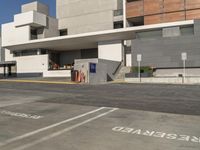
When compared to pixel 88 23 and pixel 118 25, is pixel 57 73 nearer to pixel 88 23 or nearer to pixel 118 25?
pixel 88 23

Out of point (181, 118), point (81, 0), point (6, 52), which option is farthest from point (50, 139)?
point (6, 52)

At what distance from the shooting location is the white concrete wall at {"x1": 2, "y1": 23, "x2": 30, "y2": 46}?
41.4 m

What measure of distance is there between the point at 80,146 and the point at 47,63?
37090 millimetres

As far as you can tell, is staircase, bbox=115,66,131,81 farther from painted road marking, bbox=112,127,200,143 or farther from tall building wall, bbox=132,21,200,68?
painted road marking, bbox=112,127,200,143

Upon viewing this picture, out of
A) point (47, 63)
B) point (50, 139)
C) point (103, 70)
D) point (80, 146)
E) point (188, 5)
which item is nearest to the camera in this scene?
point (80, 146)

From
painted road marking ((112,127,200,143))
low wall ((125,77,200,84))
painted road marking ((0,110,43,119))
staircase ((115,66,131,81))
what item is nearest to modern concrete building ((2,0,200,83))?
staircase ((115,66,131,81))

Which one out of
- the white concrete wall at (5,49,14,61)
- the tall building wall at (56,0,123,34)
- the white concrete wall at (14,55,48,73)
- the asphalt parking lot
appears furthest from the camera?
the white concrete wall at (5,49,14,61)

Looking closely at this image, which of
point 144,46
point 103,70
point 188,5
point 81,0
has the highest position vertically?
point 81,0

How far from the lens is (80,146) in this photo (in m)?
4.23

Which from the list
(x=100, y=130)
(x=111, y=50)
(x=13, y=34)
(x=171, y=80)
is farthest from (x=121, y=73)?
(x=13, y=34)

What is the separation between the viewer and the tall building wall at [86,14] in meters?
40.8

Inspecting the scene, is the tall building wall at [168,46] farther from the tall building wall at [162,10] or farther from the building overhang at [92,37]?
the tall building wall at [162,10]

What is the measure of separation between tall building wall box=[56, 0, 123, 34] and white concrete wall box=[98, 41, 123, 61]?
6657 millimetres

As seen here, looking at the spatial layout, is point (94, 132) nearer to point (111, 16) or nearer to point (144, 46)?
point (144, 46)
